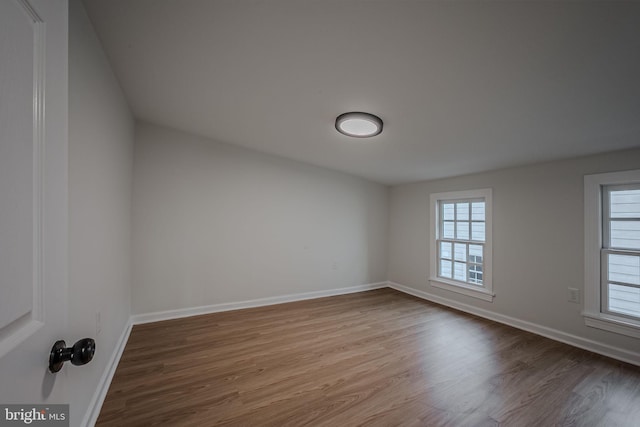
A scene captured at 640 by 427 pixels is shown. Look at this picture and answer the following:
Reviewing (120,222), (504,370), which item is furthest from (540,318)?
(120,222)

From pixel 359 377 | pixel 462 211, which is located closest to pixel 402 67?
pixel 359 377

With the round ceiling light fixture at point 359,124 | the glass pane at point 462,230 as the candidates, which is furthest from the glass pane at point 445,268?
the round ceiling light fixture at point 359,124

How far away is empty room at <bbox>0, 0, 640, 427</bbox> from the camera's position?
607 millimetres

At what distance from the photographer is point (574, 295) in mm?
2639

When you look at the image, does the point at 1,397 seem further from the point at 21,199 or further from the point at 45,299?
the point at 21,199

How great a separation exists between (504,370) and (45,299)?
2.95 metres

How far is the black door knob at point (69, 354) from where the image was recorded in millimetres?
545

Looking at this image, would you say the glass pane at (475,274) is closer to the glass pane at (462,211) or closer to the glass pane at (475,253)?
the glass pane at (475,253)

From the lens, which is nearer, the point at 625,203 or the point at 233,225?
the point at 625,203

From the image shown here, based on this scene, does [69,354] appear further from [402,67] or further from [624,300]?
[624,300]

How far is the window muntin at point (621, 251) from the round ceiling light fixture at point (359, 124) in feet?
8.03

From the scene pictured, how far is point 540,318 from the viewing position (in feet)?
9.44

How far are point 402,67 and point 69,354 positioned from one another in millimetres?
1967

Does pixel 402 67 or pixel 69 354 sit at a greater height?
pixel 402 67
